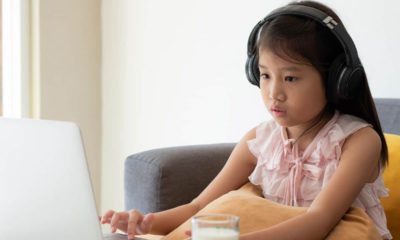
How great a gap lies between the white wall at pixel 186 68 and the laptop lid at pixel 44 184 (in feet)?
4.16

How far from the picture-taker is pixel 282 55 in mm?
1297

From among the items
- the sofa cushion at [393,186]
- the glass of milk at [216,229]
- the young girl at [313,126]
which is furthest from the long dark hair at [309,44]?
the glass of milk at [216,229]

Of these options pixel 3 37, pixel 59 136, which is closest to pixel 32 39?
pixel 3 37

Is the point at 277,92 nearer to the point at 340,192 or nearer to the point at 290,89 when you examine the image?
the point at 290,89

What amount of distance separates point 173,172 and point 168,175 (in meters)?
0.02

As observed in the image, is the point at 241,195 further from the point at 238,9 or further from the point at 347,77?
the point at 238,9

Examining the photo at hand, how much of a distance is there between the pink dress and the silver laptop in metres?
0.58

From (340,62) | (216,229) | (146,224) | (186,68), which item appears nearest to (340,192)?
(340,62)

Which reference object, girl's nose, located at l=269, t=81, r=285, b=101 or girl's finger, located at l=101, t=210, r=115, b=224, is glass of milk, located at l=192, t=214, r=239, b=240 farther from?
girl's nose, located at l=269, t=81, r=285, b=101

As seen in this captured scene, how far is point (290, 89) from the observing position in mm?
1291

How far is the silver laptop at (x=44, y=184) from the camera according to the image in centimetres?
85

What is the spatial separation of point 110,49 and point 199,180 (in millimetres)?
1505

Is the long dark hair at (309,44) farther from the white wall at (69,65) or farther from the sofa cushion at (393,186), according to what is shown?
the white wall at (69,65)

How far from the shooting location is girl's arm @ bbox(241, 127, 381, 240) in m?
1.14
